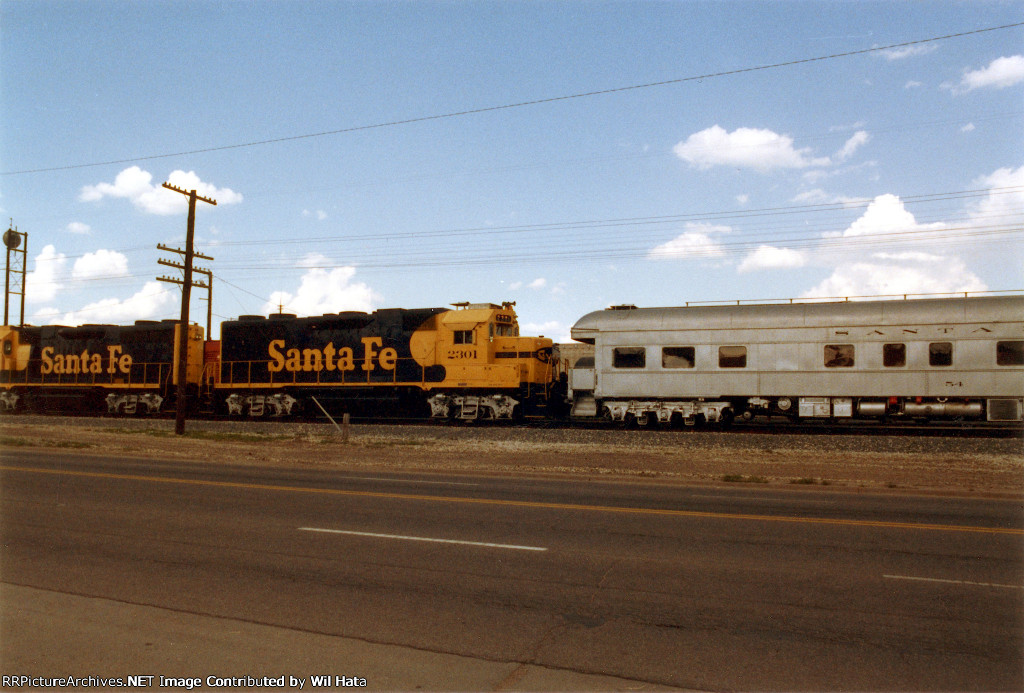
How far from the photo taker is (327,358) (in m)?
29.8

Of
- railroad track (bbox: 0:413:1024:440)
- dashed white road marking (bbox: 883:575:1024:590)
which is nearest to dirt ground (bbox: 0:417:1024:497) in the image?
railroad track (bbox: 0:413:1024:440)

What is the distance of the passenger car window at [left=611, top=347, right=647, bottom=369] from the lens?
24.3 m

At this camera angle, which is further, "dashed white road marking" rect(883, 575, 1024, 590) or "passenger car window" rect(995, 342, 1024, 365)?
"passenger car window" rect(995, 342, 1024, 365)

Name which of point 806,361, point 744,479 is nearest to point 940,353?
point 806,361

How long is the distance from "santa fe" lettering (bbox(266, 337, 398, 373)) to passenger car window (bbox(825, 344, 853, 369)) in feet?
51.2

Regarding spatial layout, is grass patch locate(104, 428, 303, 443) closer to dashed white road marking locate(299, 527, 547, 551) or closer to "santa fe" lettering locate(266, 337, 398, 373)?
"santa fe" lettering locate(266, 337, 398, 373)

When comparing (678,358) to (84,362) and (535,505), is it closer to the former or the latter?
(535,505)

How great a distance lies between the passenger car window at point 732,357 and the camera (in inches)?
908

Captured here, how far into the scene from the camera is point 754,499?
38.8 ft

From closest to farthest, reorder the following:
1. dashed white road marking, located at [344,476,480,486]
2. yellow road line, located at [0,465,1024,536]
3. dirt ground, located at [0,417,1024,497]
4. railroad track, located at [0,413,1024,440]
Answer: yellow road line, located at [0,465,1024,536] → dashed white road marking, located at [344,476,480,486] → dirt ground, located at [0,417,1024,497] → railroad track, located at [0,413,1024,440]

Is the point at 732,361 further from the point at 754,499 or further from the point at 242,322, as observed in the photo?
the point at 242,322

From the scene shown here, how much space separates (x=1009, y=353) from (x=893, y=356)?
9.65 feet

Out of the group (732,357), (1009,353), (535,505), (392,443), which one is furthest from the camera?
(732,357)

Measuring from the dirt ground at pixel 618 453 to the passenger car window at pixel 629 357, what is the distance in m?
2.94
